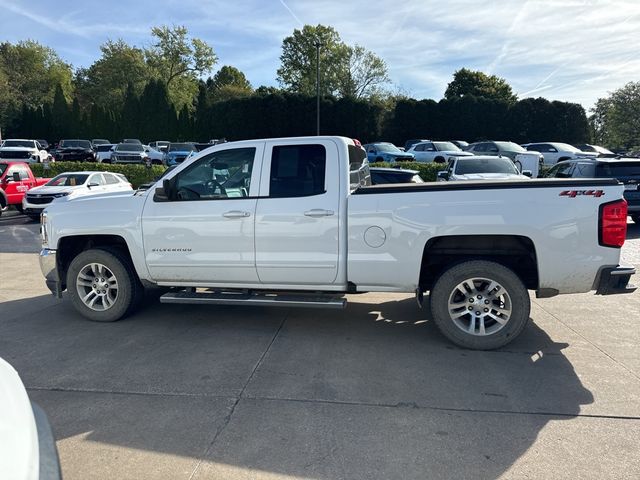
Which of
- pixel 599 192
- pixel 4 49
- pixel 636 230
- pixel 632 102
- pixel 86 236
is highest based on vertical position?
pixel 4 49

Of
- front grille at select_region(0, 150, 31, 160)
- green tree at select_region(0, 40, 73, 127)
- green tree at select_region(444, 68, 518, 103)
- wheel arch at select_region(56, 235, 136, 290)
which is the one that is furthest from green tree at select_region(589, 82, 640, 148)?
green tree at select_region(0, 40, 73, 127)

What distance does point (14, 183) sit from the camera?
50.4ft

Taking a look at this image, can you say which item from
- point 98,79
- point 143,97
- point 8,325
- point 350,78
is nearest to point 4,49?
point 98,79

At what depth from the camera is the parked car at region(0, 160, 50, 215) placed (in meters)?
15.0

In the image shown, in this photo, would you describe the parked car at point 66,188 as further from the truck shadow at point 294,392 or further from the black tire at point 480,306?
the black tire at point 480,306

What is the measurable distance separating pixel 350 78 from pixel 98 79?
31.7m

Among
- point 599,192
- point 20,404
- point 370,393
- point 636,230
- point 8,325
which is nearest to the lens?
point 20,404

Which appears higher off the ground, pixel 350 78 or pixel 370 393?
pixel 350 78

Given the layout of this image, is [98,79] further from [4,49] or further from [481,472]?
[481,472]

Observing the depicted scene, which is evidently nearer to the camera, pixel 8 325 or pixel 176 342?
pixel 176 342

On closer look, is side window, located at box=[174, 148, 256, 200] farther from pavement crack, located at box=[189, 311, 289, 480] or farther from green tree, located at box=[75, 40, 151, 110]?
green tree, located at box=[75, 40, 151, 110]

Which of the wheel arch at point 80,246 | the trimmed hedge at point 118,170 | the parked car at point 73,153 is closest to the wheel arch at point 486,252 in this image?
the wheel arch at point 80,246

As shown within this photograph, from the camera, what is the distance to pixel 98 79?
6219 cm

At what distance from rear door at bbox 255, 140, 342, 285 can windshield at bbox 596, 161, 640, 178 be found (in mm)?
9342
